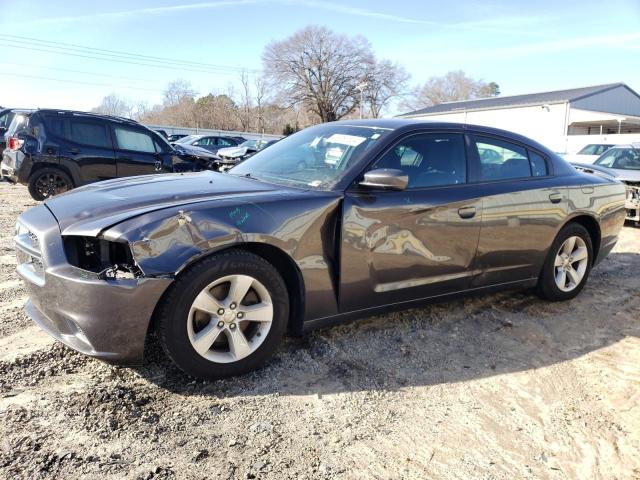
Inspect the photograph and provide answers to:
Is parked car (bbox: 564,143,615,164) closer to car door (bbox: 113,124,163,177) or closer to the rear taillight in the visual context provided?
car door (bbox: 113,124,163,177)

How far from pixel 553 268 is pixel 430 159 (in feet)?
5.49

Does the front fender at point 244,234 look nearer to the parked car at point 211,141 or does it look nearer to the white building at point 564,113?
the parked car at point 211,141

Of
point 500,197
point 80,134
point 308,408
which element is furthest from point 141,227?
point 80,134

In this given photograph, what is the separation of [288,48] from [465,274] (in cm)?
5524

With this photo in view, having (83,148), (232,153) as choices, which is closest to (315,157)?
(83,148)

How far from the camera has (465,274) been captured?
3781 millimetres

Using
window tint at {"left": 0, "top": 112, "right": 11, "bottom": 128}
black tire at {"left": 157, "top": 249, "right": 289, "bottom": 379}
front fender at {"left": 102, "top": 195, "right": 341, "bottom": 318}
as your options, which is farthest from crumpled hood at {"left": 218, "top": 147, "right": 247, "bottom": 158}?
black tire at {"left": 157, "top": 249, "right": 289, "bottom": 379}

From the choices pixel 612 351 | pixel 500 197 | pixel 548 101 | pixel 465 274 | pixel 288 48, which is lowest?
pixel 612 351

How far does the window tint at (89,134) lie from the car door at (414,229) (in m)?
6.99

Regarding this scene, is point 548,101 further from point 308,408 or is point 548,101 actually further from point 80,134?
point 308,408

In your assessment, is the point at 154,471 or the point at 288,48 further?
the point at 288,48

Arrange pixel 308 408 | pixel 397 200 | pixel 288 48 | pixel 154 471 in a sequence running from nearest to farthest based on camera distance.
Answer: pixel 154 471 → pixel 308 408 → pixel 397 200 → pixel 288 48

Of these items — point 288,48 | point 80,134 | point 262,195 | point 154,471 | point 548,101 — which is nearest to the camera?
point 154,471

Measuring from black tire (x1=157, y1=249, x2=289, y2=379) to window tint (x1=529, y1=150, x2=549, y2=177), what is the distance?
2.60 metres
